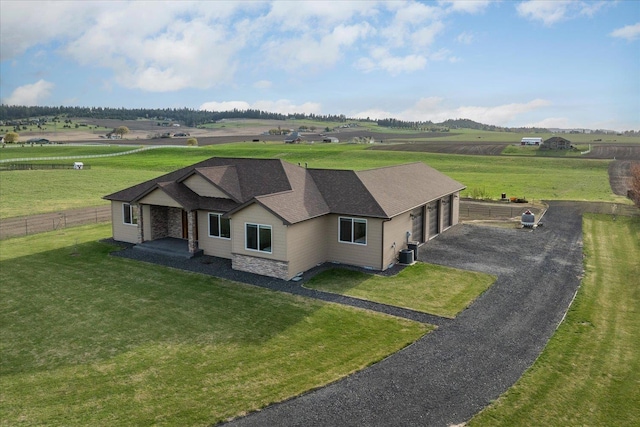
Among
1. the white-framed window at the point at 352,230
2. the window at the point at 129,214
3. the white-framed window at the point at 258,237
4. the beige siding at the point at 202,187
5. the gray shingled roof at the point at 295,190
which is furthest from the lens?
the window at the point at 129,214

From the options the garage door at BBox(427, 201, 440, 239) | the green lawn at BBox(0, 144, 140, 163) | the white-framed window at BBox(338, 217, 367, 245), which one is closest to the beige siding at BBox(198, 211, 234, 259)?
the white-framed window at BBox(338, 217, 367, 245)

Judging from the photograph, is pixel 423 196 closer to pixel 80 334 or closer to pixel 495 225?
pixel 495 225

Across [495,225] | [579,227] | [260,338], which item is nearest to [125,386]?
[260,338]

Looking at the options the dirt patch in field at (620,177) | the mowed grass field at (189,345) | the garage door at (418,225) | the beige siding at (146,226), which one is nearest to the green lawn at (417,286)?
the mowed grass field at (189,345)

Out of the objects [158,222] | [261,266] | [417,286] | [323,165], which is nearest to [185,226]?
[158,222]

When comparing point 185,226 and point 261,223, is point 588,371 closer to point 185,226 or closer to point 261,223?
point 261,223

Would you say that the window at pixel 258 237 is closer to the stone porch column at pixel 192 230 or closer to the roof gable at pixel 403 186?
the stone porch column at pixel 192 230
